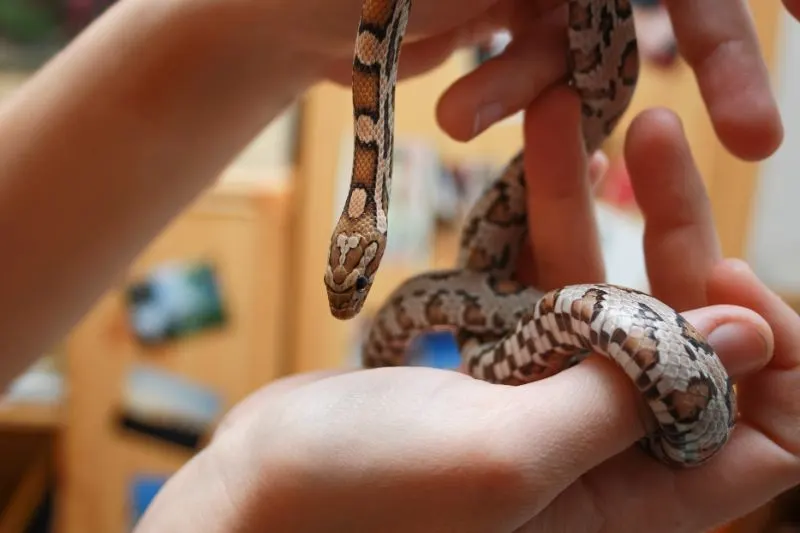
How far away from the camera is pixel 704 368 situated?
0.57 meters

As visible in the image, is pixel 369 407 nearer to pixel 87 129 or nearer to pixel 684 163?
pixel 684 163

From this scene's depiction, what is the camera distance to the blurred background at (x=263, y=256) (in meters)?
1.78

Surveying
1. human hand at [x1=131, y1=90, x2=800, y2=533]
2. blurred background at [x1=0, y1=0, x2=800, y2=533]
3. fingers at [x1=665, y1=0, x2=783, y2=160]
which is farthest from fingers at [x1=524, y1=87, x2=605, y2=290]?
blurred background at [x1=0, y1=0, x2=800, y2=533]

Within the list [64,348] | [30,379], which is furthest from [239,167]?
[30,379]

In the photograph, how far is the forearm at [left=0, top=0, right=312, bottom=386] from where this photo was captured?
0.91 m

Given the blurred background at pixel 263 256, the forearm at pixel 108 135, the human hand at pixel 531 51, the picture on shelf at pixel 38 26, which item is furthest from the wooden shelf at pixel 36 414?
the human hand at pixel 531 51

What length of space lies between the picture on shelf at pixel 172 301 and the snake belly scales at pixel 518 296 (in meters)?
1.08

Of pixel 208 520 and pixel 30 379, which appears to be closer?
pixel 208 520

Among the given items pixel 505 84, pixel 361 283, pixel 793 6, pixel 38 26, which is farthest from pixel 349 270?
pixel 38 26

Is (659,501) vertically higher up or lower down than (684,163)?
lower down

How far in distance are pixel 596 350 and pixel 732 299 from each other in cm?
22

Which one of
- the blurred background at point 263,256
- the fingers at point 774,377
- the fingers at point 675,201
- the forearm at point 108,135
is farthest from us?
the blurred background at point 263,256

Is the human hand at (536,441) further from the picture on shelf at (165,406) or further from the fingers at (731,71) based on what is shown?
the picture on shelf at (165,406)

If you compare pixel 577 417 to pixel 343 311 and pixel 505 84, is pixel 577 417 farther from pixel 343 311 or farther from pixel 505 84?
pixel 505 84
